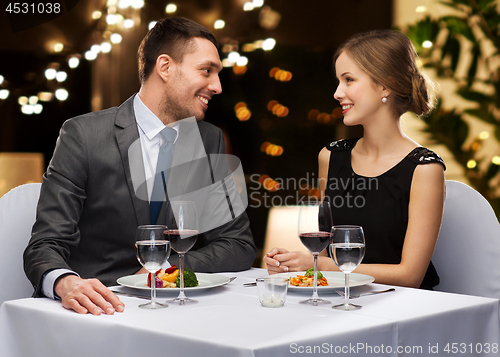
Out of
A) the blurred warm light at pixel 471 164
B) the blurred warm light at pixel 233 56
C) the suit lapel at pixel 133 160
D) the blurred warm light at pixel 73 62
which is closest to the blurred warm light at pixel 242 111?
the blurred warm light at pixel 233 56

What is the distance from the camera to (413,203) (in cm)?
178

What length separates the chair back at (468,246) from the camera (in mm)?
1745

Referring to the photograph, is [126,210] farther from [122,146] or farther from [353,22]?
[353,22]

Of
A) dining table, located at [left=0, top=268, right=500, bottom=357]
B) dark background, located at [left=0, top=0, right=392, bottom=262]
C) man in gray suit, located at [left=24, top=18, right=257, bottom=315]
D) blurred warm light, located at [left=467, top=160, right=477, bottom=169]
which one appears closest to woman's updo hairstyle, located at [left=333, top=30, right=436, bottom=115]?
man in gray suit, located at [left=24, top=18, right=257, bottom=315]

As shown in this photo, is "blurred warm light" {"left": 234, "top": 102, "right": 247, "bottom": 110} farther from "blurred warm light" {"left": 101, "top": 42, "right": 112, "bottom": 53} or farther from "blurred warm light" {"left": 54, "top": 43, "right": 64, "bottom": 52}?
"blurred warm light" {"left": 54, "top": 43, "right": 64, "bottom": 52}

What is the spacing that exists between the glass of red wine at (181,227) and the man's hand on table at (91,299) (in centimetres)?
14

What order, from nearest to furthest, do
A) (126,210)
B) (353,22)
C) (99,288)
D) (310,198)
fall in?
(99,288) < (310,198) < (126,210) < (353,22)

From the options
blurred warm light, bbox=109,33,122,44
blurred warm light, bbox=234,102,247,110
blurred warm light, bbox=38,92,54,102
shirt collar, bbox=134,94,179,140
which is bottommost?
shirt collar, bbox=134,94,179,140

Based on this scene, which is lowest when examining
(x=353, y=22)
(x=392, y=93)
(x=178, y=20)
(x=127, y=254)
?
(x=127, y=254)

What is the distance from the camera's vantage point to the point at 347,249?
1.09 m

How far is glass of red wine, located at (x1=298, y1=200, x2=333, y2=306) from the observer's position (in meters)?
1.18

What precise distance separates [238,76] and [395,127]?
3.07 m

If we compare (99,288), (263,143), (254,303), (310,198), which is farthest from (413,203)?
(263,143)

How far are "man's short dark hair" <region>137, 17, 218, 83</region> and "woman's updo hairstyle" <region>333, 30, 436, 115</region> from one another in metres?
0.60
